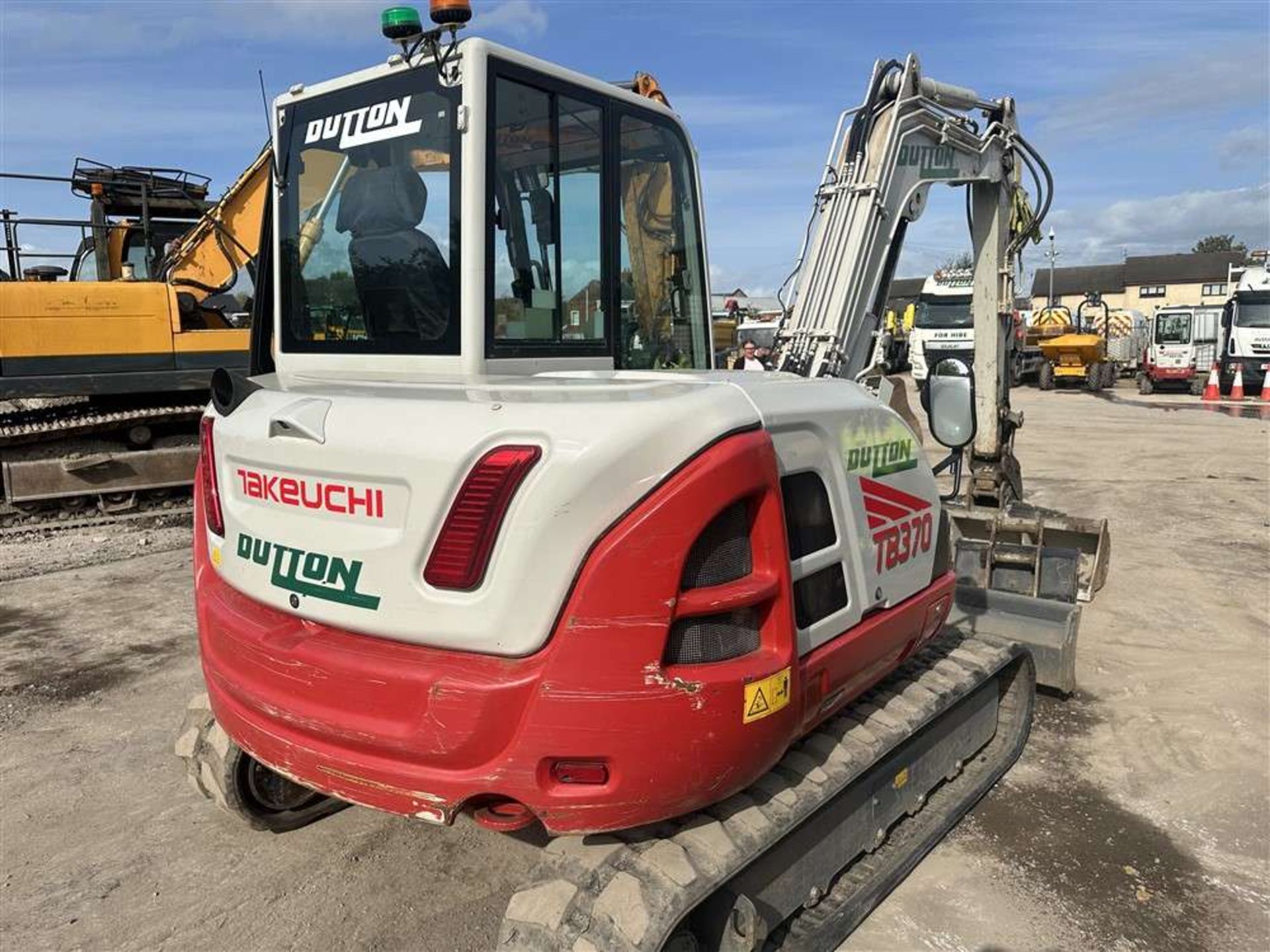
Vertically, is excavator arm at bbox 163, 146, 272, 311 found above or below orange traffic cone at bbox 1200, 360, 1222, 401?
above

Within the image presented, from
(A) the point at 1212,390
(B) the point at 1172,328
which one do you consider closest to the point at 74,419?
(A) the point at 1212,390

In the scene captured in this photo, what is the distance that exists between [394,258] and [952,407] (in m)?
2.62

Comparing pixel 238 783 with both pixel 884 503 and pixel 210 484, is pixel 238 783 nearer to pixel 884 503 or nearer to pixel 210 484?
pixel 210 484

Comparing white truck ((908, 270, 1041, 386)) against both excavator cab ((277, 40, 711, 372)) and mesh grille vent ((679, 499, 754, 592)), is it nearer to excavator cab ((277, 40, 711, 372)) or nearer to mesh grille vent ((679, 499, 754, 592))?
excavator cab ((277, 40, 711, 372))

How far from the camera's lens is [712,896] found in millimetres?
2463

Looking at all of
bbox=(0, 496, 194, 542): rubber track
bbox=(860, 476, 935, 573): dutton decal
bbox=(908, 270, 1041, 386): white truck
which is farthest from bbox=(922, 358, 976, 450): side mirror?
bbox=(908, 270, 1041, 386): white truck

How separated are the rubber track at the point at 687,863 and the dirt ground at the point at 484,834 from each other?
1.95 feet

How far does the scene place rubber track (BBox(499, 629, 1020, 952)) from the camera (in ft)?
7.07

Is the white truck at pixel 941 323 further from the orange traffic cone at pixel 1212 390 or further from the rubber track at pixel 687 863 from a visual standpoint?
the rubber track at pixel 687 863

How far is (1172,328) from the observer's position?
24.5 m

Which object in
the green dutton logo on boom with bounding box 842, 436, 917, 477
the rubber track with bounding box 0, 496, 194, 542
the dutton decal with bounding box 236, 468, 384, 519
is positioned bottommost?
the rubber track with bounding box 0, 496, 194, 542

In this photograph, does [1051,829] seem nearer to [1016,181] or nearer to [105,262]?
[1016,181]

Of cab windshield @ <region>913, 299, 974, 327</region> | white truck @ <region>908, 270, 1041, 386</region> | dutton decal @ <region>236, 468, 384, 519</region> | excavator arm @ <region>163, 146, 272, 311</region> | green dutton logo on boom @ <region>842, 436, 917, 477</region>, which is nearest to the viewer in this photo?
dutton decal @ <region>236, 468, 384, 519</region>

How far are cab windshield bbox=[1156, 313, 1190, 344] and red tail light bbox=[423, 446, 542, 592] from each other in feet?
87.0
